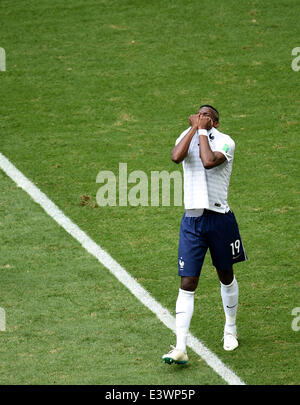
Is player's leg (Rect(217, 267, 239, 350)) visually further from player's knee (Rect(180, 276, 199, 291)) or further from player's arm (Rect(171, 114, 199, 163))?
player's arm (Rect(171, 114, 199, 163))

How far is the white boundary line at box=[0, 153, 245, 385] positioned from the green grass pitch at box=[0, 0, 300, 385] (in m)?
0.07

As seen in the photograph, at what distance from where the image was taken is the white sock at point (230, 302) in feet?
23.1

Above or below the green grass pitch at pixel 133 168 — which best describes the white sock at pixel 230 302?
below

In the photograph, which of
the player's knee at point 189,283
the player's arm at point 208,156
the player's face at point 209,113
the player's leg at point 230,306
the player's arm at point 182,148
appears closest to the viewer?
the player's arm at point 208,156

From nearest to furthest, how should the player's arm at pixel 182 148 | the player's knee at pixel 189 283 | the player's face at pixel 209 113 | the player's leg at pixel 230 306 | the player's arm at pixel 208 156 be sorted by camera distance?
the player's arm at pixel 208 156 → the player's arm at pixel 182 148 → the player's knee at pixel 189 283 → the player's face at pixel 209 113 → the player's leg at pixel 230 306

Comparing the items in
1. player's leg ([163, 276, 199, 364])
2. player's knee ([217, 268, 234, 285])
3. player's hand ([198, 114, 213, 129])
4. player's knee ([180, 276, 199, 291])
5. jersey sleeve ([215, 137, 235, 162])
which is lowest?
player's leg ([163, 276, 199, 364])

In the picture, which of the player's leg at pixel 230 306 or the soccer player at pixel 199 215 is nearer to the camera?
the soccer player at pixel 199 215

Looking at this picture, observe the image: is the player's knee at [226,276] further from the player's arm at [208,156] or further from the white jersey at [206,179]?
the player's arm at [208,156]

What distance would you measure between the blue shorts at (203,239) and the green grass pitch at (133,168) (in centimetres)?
83

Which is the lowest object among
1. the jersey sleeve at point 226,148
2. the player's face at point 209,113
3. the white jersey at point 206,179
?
the white jersey at point 206,179

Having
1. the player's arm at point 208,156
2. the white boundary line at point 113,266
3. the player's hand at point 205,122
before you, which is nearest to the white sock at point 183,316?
the white boundary line at point 113,266

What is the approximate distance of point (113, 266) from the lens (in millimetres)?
8516

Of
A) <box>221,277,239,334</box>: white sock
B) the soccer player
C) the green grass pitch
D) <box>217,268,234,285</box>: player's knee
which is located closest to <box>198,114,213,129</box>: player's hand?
the soccer player

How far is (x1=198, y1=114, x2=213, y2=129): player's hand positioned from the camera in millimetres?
6765
